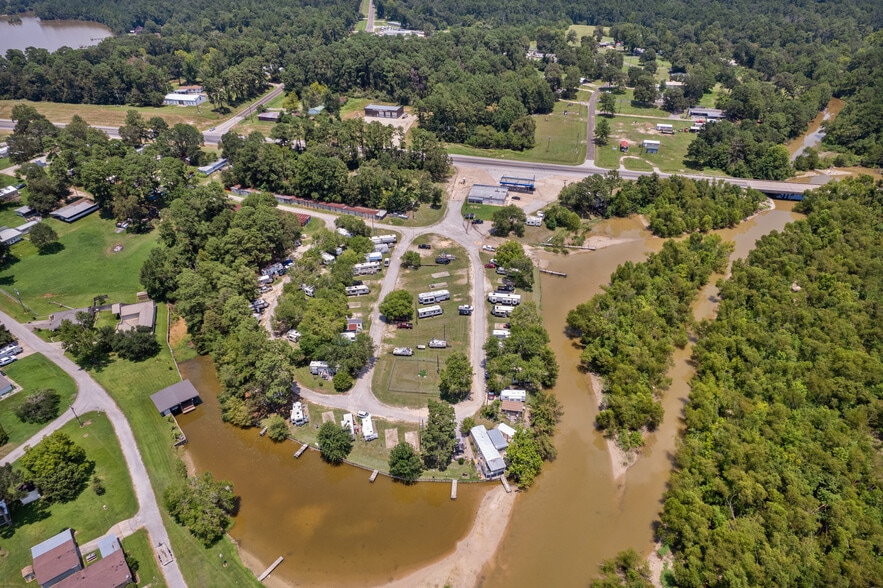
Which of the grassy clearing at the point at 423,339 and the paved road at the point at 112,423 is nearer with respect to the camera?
the paved road at the point at 112,423

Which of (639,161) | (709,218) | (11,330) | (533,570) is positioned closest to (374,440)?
(533,570)

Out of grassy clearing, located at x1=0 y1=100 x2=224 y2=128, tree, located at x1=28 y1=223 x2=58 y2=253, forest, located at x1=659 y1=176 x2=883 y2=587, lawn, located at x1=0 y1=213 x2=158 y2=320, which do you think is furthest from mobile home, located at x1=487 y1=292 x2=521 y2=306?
grassy clearing, located at x1=0 y1=100 x2=224 y2=128

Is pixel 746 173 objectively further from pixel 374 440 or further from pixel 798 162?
pixel 374 440

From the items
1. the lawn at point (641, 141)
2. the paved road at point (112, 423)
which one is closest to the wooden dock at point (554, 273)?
the lawn at point (641, 141)

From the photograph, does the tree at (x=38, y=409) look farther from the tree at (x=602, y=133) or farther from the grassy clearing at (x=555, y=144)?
the tree at (x=602, y=133)

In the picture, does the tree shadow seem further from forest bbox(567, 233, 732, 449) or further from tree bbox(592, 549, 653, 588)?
tree bbox(592, 549, 653, 588)
